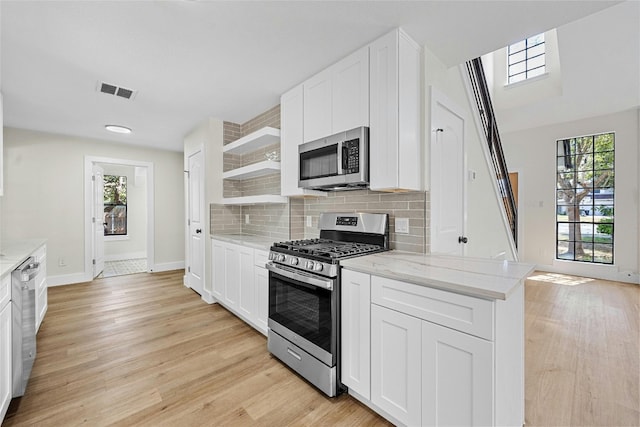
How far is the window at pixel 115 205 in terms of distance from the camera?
6949 mm

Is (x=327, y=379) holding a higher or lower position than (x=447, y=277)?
lower

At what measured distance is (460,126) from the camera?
2.61 metres

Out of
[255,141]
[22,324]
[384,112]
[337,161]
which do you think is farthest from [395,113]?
[22,324]

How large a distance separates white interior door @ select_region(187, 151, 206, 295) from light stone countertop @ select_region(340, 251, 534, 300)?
2.79 m

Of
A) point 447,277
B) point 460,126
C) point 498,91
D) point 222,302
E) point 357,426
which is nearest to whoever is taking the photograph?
point 447,277

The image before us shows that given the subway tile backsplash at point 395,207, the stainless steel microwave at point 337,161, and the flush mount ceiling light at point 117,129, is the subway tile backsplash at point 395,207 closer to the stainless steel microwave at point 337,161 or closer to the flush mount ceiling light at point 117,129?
the stainless steel microwave at point 337,161

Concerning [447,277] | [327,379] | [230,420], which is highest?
[447,277]

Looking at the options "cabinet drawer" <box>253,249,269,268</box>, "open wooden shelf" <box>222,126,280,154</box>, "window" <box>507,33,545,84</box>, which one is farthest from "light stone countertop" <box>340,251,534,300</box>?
"window" <box>507,33,545,84</box>

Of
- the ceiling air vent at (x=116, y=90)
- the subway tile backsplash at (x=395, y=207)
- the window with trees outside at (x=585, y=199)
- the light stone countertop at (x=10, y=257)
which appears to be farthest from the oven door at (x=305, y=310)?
the window with trees outside at (x=585, y=199)

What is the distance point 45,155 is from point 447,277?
594cm

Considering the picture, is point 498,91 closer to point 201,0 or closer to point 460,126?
point 460,126

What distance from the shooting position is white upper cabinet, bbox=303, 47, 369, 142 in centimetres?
210

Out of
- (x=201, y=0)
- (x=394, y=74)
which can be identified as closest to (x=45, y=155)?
(x=201, y=0)

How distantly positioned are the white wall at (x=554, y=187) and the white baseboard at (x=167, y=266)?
7138mm
